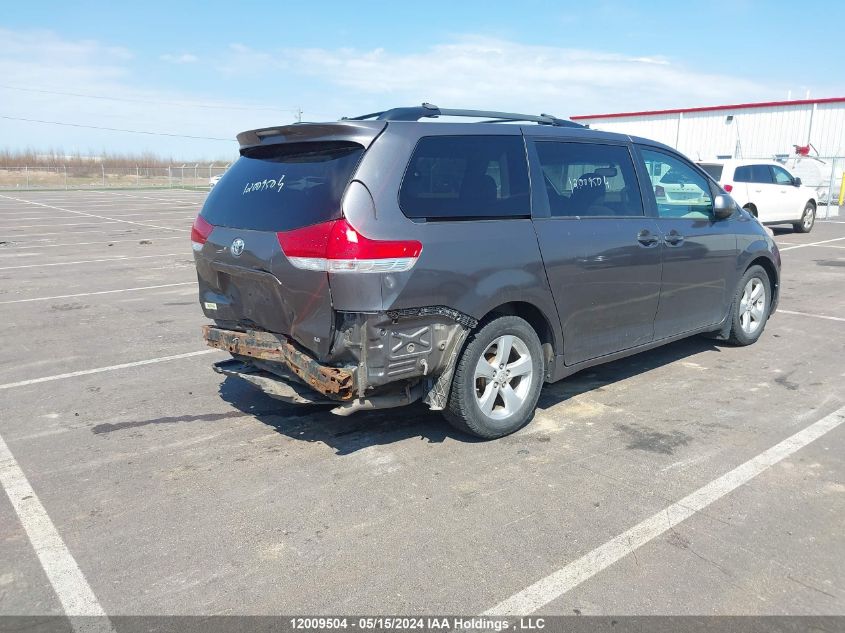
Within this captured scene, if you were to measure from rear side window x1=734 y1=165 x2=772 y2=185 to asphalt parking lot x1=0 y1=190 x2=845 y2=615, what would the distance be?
433 inches

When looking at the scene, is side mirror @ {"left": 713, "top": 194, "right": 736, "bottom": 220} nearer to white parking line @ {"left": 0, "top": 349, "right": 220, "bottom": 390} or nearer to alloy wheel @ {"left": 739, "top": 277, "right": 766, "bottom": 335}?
alloy wheel @ {"left": 739, "top": 277, "right": 766, "bottom": 335}

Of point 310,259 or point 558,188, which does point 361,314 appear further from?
point 558,188

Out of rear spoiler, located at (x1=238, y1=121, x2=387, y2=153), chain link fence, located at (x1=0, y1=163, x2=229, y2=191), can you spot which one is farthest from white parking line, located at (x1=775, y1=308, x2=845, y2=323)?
chain link fence, located at (x1=0, y1=163, x2=229, y2=191)

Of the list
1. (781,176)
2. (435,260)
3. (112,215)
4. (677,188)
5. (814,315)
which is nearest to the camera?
(435,260)

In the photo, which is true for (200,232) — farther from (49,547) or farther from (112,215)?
(112,215)

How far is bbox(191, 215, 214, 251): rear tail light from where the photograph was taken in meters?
4.64

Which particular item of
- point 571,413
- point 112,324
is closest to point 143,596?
point 571,413

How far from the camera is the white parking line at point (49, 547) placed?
2818 millimetres

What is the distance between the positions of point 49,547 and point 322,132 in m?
2.57

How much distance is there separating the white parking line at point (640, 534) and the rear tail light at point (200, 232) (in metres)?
3.06

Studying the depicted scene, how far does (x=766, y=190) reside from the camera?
16.9 metres

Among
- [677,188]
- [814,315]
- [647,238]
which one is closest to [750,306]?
[677,188]

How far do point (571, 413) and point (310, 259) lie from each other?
2.29 metres

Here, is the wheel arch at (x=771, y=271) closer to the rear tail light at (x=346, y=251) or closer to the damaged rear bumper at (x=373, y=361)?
the damaged rear bumper at (x=373, y=361)
